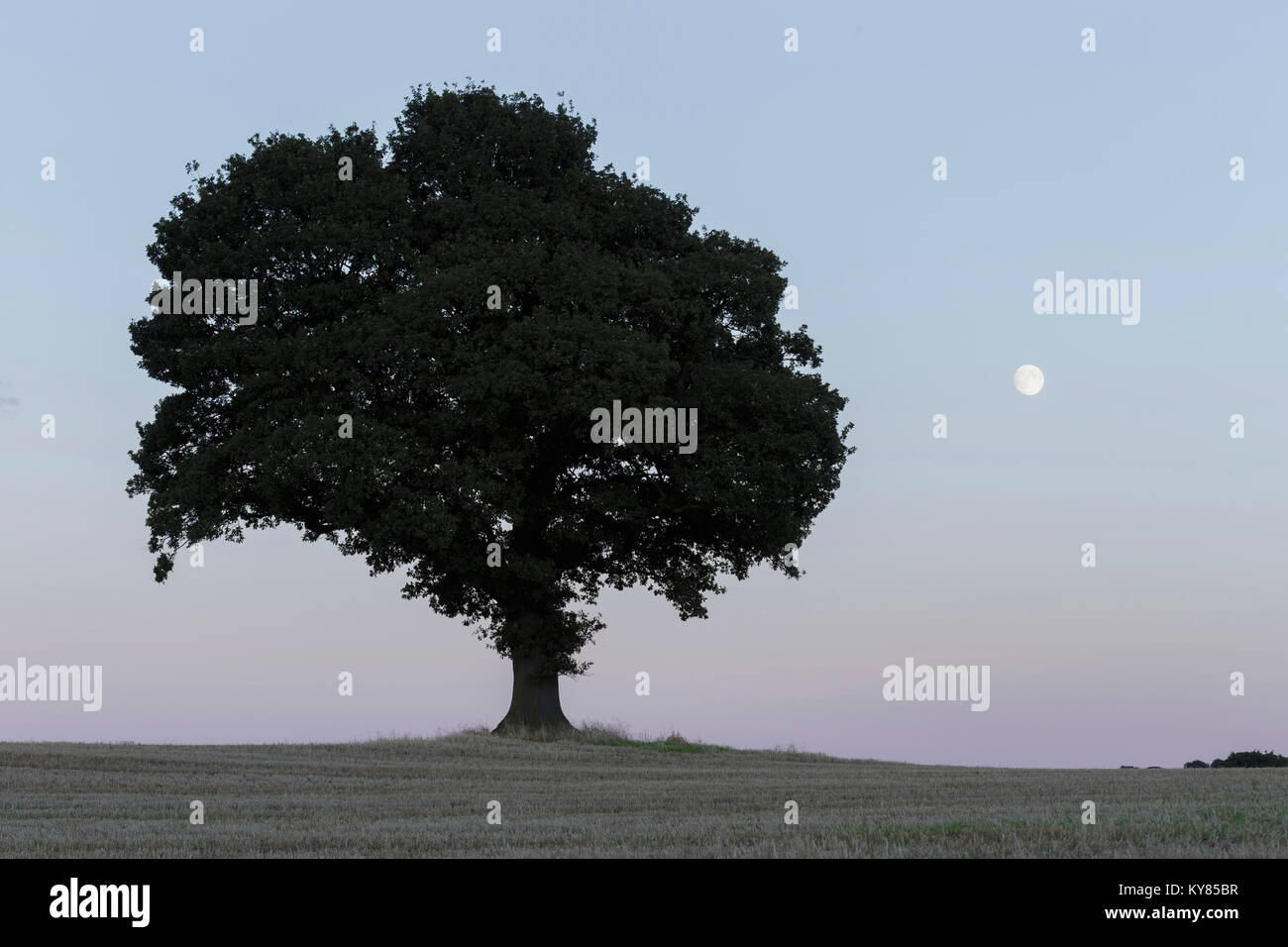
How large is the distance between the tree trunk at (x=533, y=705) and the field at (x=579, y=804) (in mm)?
1037

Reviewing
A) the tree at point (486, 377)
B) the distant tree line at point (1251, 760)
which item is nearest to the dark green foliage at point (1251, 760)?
the distant tree line at point (1251, 760)

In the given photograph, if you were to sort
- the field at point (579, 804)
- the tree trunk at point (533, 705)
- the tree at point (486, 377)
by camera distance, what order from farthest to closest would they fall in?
1. the tree trunk at point (533, 705)
2. the tree at point (486, 377)
3. the field at point (579, 804)

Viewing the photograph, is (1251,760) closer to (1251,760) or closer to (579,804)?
(1251,760)

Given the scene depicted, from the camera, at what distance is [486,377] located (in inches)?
1260

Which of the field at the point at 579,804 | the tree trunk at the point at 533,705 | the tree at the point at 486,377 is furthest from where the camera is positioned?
the tree trunk at the point at 533,705

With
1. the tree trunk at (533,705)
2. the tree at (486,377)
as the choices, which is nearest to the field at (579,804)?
the tree trunk at (533,705)

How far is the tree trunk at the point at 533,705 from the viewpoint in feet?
124

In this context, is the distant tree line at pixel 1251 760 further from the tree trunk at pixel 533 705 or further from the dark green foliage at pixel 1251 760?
the tree trunk at pixel 533 705

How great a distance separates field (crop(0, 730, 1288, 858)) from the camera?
46.3 ft

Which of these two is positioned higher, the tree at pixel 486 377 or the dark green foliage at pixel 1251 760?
the tree at pixel 486 377

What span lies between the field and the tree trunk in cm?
104

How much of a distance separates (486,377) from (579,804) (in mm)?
13413

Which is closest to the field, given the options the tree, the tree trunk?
the tree trunk

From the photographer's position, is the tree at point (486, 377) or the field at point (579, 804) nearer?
the field at point (579, 804)
